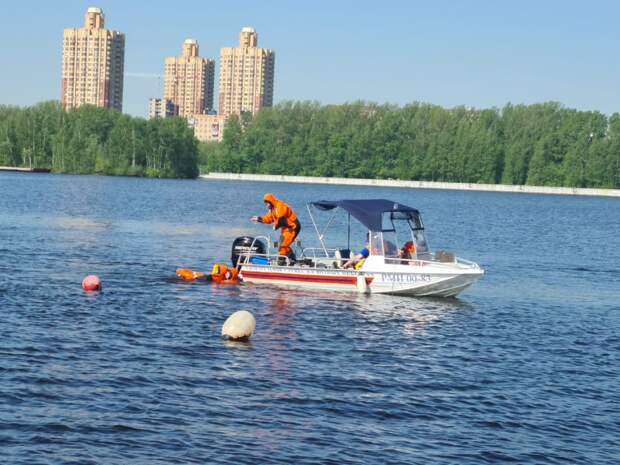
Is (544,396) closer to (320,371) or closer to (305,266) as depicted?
(320,371)

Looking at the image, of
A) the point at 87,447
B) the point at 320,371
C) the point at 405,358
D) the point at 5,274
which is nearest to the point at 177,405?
the point at 87,447

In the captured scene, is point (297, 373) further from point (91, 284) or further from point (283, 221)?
point (283, 221)

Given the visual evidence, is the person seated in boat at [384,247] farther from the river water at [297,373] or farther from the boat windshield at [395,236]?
the river water at [297,373]

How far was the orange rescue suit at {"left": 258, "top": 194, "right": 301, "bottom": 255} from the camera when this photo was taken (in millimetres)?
35756

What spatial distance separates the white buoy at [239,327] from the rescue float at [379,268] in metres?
9.46

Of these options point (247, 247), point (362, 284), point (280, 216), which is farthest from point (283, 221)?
point (362, 284)

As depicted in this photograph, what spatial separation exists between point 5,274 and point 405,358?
18.7 meters

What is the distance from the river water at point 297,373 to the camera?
17.1 meters

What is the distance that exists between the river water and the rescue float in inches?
25.2

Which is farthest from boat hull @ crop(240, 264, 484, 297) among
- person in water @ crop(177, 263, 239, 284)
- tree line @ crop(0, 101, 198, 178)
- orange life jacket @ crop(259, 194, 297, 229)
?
tree line @ crop(0, 101, 198, 178)

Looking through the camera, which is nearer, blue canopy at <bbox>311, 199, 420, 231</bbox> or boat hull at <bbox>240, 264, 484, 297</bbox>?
boat hull at <bbox>240, 264, 484, 297</bbox>

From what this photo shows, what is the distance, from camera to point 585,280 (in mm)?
46688

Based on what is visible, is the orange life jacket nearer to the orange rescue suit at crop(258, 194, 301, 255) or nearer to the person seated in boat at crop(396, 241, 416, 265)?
the orange rescue suit at crop(258, 194, 301, 255)

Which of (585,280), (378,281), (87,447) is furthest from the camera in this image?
(585,280)
